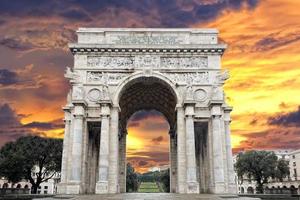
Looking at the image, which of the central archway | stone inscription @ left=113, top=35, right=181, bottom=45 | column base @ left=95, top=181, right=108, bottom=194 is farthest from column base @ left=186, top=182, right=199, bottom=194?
stone inscription @ left=113, top=35, right=181, bottom=45

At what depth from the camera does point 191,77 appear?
133 ft

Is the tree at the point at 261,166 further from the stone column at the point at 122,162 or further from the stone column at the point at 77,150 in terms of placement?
the stone column at the point at 77,150

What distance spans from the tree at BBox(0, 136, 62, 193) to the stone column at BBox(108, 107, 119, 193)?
88.2 feet

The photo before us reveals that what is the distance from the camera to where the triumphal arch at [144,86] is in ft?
122

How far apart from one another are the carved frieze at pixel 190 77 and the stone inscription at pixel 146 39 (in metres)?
4.38

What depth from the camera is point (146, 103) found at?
50938 mm

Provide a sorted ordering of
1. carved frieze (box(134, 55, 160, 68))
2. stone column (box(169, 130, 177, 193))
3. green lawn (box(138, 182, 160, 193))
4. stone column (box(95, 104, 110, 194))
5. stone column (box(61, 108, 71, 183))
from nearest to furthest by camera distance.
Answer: stone column (box(95, 104, 110, 194)), stone column (box(61, 108, 71, 183)), carved frieze (box(134, 55, 160, 68)), stone column (box(169, 130, 177, 193)), green lawn (box(138, 182, 160, 193))

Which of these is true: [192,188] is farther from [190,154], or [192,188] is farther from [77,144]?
[77,144]

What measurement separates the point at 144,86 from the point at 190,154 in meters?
12.1

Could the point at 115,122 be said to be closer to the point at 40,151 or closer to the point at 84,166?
the point at 84,166

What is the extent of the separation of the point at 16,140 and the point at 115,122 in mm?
33740

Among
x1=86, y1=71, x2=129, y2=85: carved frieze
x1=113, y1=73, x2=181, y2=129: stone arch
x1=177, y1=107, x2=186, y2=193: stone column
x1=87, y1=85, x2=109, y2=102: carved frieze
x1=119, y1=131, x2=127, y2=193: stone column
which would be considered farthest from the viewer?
x1=119, y1=131, x2=127, y2=193: stone column

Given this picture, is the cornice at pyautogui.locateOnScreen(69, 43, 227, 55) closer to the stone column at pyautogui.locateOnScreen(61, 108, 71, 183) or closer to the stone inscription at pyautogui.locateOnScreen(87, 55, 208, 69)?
the stone inscription at pyautogui.locateOnScreen(87, 55, 208, 69)

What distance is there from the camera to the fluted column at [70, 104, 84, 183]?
118 ft
